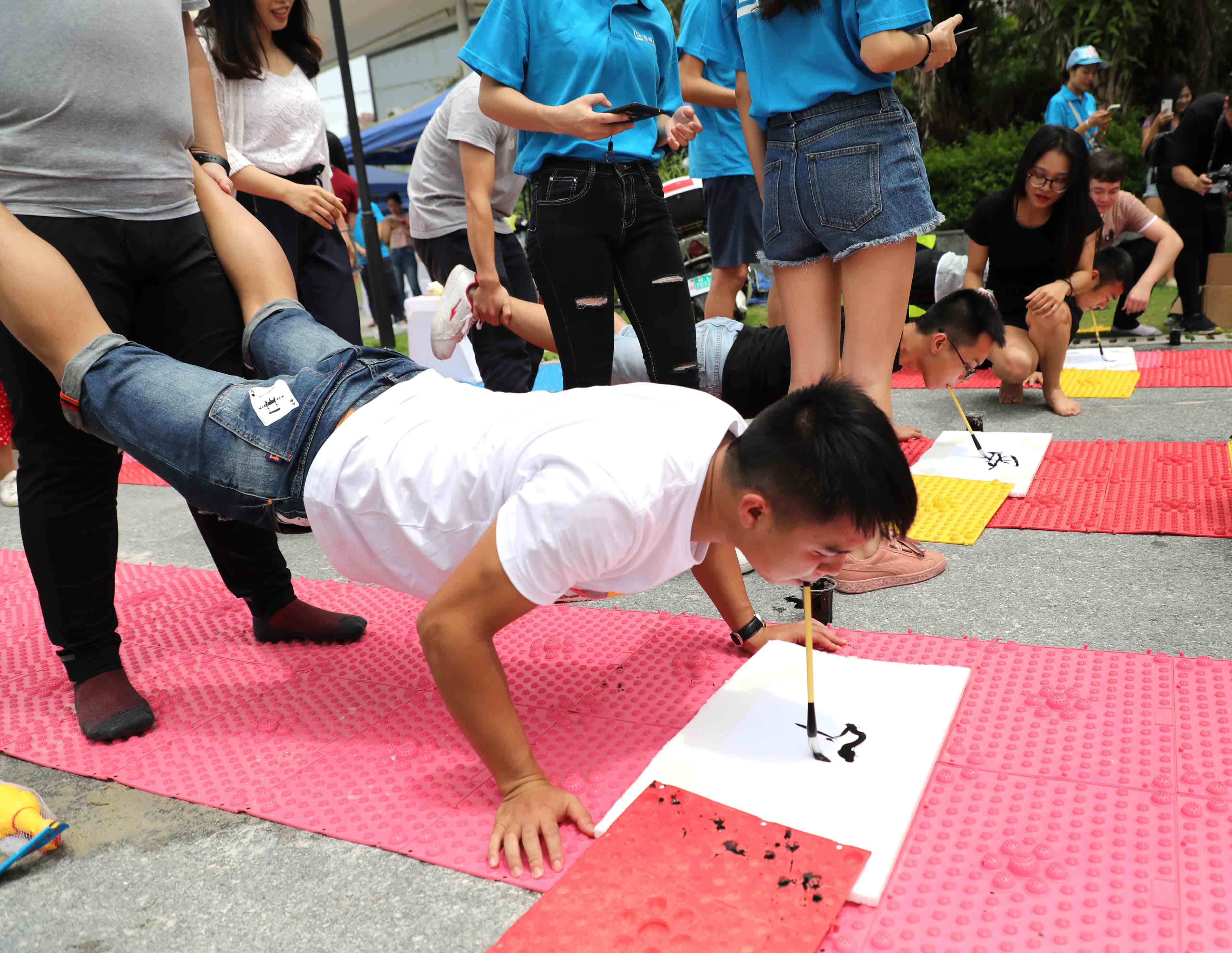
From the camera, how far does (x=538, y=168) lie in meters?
2.45

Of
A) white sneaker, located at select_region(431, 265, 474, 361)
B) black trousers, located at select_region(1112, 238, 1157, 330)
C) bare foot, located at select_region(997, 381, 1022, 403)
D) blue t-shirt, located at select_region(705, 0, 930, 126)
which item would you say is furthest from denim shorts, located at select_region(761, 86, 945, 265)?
black trousers, located at select_region(1112, 238, 1157, 330)

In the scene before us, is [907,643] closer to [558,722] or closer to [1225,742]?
[1225,742]

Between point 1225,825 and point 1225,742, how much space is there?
Answer: 0.76ft

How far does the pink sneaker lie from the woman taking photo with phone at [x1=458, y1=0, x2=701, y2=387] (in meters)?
0.69

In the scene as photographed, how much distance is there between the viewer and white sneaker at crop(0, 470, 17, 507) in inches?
149

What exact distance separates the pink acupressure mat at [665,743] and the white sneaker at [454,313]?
1233mm

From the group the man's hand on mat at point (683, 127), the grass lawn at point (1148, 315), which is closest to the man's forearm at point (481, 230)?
the man's hand on mat at point (683, 127)

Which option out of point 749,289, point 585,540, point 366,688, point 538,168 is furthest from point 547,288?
point 749,289

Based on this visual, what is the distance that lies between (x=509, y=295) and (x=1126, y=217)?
3.67 meters

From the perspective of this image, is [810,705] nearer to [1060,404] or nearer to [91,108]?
[91,108]

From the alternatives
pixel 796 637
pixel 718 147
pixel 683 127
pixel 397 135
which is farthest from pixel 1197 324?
pixel 397 135

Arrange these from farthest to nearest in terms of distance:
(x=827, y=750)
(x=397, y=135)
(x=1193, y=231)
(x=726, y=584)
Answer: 1. (x=397, y=135)
2. (x=1193, y=231)
3. (x=726, y=584)
4. (x=827, y=750)

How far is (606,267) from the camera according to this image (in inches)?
96.8

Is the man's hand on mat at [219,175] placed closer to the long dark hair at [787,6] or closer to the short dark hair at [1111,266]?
the long dark hair at [787,6]
